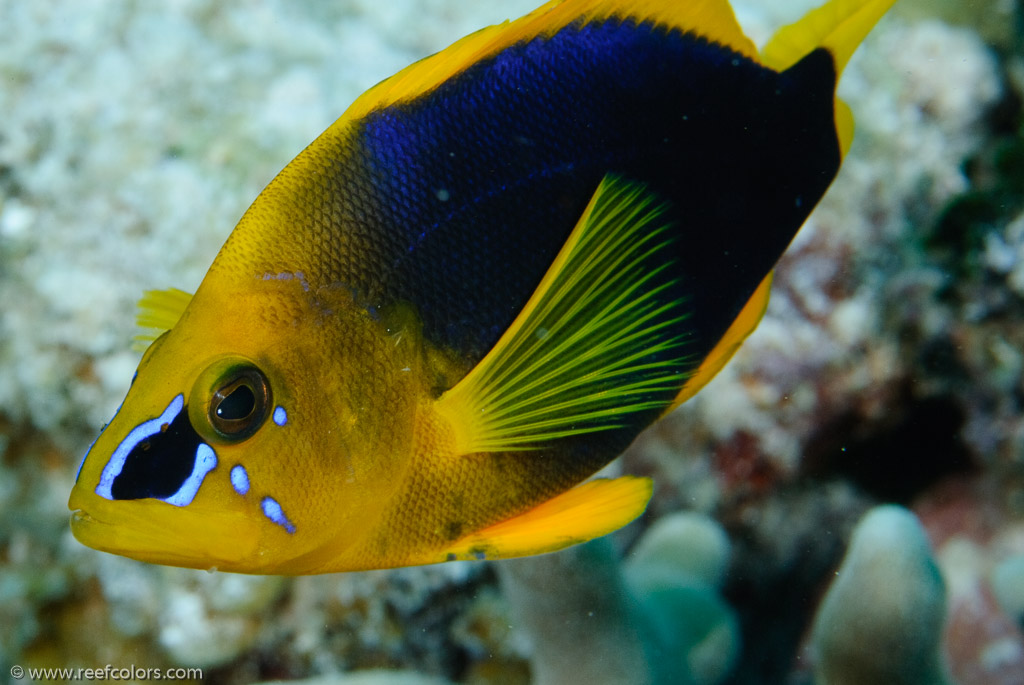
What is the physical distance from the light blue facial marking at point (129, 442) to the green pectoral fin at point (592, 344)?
39 centimetres

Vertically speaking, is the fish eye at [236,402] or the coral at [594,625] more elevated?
the fish eye at [236,402]

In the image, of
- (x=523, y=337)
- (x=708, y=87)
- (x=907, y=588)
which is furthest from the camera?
(x=907, y=588)

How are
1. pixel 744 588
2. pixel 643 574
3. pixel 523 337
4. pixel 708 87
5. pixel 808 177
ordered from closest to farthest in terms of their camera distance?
pixel 523 337, pixel 708 87, pixel 808 177, pixel 643 574, pixel 744 588

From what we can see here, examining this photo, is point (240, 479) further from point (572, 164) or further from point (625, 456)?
point (625, 456)

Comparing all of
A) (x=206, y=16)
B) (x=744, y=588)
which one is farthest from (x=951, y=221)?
(x=206, y=16)

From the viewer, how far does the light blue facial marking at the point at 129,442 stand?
3.35 feet

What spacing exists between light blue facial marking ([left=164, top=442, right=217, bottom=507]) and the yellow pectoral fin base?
396mm

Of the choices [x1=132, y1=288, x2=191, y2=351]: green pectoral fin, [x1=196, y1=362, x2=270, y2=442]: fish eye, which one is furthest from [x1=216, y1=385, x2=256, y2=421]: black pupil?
[x1=132, y1=288, x2=191, y2=351]: green pectoral fin

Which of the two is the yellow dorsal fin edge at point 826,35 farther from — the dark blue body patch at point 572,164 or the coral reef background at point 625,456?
the coral reef background at point 625,456

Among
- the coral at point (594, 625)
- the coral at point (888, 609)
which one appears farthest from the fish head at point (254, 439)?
the coral at point (888, 609)

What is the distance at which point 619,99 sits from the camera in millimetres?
1277

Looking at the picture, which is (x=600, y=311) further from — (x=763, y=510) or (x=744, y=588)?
(x=744, y=588)

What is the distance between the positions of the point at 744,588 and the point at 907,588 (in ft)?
5.07

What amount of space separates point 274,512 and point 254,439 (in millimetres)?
111
